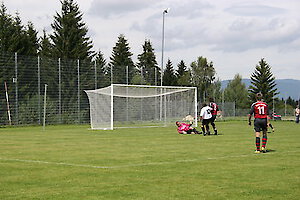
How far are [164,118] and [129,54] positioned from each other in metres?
29.5

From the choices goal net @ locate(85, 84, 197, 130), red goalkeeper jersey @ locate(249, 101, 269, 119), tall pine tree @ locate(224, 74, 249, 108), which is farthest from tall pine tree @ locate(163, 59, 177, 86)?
red goalkeeper jersey @ locate(249, 101, 269, 119)

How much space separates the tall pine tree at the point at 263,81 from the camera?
93188mm

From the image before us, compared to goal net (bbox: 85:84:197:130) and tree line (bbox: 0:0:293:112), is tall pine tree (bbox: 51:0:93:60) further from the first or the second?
goal net (bbox: 85:84:197:130)

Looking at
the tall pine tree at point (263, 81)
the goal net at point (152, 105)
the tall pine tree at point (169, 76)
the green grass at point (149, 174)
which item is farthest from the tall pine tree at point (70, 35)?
the tall pine tree at point (263, 81)

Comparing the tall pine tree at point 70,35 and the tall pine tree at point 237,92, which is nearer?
the tall pine tree at point 70,35

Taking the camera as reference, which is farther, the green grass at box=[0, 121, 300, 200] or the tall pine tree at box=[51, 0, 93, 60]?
the tall pine tree at box=[51, 0, 93, 60]

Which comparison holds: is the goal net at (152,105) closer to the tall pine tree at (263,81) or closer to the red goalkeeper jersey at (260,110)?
the red goalkeeper jersey at (260,110)

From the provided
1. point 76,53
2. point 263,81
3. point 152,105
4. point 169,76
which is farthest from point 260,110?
point 263,81

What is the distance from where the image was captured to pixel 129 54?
6631 centimetres

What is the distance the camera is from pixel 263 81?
9369 centimetres

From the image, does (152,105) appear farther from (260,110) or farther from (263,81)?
(263,81)

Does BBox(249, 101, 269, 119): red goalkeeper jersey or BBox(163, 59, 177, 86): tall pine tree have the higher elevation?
BBox(163, 59, 177, 86): tall pine tree

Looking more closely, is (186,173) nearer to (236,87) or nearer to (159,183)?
(159,183)

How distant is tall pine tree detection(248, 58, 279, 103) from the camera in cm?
9319
